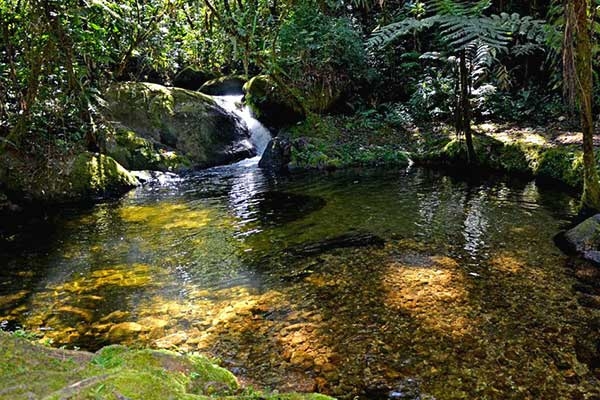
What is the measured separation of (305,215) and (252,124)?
8.97 meters

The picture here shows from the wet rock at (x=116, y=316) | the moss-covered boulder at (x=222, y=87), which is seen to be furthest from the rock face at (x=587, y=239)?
the moss-covered boulder at (x=222, y=87)

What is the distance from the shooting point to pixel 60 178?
10.5m

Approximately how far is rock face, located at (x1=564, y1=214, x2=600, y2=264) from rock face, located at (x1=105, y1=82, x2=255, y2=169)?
10.9m

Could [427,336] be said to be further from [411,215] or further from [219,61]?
[219,61]

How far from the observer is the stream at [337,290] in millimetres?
3602

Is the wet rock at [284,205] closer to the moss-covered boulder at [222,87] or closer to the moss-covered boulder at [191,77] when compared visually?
the moss-covered boulder at [222,87]

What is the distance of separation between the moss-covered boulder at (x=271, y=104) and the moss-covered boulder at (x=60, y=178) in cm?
609

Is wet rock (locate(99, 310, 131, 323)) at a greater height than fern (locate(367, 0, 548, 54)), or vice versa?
fern (locate(367, 0, 548, 54))

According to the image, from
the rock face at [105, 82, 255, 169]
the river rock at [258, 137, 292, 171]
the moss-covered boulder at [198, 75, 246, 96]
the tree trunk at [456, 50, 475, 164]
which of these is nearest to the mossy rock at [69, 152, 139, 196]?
the rock face at [105, 82, 255, 169]

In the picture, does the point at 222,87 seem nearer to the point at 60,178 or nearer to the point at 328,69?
the point at 328,69

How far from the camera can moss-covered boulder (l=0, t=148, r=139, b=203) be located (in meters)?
10.1

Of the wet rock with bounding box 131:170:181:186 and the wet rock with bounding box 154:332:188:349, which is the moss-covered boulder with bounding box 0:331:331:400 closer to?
the wet rock with bounding box 154:332:188:349

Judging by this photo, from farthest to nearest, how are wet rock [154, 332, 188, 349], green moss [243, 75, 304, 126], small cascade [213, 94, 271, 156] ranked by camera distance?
small cascade [213, 94, 271, 156] → green moss [243, 75, 304, 126] → wet rock [154, 332, 188, 349]

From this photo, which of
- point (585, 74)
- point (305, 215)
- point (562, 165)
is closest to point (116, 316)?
point (305, 215)
